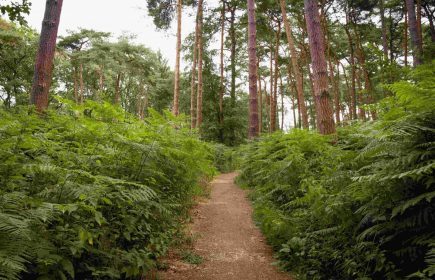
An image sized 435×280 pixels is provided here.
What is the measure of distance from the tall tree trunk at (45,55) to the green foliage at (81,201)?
219cm

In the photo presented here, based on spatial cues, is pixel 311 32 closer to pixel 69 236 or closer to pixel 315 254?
pixel 315 254

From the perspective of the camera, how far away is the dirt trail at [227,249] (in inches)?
157

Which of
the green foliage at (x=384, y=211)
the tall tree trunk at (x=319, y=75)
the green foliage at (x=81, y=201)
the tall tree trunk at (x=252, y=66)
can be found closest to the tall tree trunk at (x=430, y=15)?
the tall tree trunk at (x=252, y=66)

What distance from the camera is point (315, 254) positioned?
12.1ft

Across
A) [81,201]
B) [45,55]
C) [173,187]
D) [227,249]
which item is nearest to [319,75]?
[173,187]

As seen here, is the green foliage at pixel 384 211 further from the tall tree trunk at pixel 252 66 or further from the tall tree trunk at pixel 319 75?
the tall tree trunk at pixel 252 66

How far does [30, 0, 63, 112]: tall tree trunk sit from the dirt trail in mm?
4680

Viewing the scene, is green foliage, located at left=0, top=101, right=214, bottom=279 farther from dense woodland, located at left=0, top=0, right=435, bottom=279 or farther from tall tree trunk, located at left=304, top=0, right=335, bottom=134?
tall tree trunk, located at left=304, top=0, right=335, bottom=134

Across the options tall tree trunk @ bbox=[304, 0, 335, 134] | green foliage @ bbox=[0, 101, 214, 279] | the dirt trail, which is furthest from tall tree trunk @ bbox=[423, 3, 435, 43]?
green foliage @ bbox=[0, 101, 214, 279]

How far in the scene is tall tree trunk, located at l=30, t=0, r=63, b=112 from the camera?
6.69m

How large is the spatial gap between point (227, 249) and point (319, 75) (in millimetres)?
4649

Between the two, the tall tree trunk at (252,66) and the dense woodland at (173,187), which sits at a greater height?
the tall tree trunk at (252,66)

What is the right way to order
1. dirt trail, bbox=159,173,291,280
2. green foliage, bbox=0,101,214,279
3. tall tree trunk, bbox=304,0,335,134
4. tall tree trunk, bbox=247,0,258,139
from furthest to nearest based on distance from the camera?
tall tree trunk, bbox=247,0,258,139 → tall tree trunk, bbox=304,0,335,134 → dirt trail, bbox=159,173,291,280 → green foliage, bbox=0,101,214,279

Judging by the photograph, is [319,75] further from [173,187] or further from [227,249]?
[227,249]
